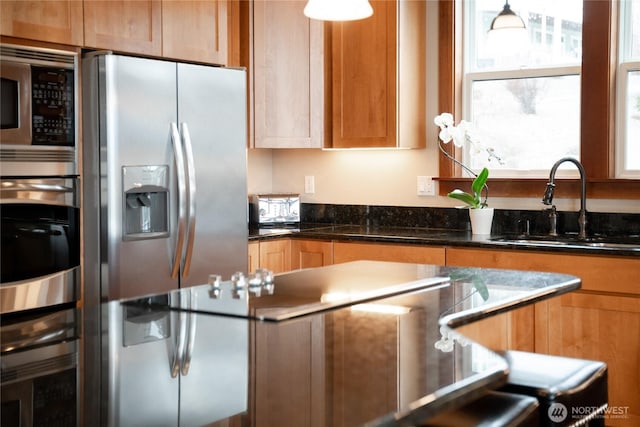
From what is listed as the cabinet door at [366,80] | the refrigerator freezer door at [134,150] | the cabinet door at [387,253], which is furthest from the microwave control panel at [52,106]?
the cabinet door at [366,80]

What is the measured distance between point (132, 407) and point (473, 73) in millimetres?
3619

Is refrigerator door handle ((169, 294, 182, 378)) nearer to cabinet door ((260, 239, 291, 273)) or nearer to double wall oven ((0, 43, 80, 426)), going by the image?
double wall oven ((0, 43, 80, 426))

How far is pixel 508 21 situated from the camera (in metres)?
4.06

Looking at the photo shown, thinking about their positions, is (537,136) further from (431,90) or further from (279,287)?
(279,287)

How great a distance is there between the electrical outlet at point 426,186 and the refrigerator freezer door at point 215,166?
3.75 feet

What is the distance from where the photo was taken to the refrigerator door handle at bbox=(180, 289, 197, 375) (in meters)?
1.56

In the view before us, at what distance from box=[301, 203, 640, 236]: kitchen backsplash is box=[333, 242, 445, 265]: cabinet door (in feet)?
1.88

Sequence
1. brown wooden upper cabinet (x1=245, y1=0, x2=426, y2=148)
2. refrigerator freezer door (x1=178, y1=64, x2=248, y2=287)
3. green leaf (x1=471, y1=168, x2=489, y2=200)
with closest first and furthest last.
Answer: refrigerator freezer door (x1=178, y1=64, x2=248, y2=287), green leaf (x1=471, y1=168, x2=489, y2=200), brown wooden upper cabinet (x1=245, y1=0, x2=426, y2=148)

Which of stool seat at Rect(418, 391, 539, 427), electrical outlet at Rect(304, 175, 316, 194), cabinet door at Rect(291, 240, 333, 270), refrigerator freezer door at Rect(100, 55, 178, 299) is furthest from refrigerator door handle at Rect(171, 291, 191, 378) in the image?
electrical outlet at Rect(304, 175, 316, 194)

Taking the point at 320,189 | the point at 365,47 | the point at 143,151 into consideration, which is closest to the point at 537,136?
the point at 365,47

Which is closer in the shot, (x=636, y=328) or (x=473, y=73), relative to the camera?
(x=636, y=328)

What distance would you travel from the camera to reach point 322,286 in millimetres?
2412

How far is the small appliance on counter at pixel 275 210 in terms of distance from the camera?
16.0 feet

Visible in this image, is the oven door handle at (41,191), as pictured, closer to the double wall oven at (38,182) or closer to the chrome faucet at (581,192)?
the double wall oven at (38,182)
